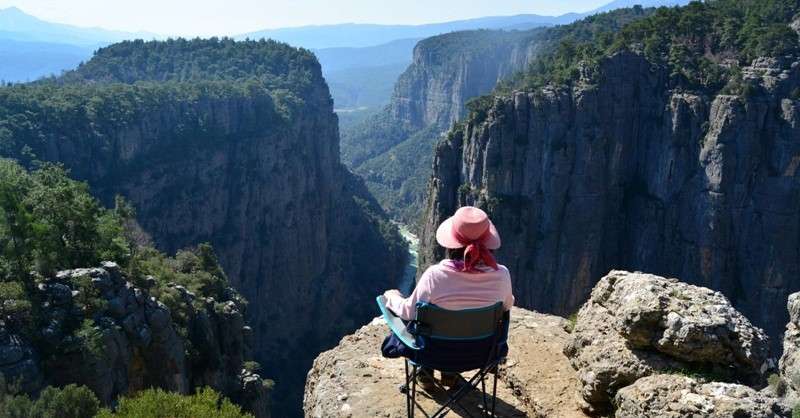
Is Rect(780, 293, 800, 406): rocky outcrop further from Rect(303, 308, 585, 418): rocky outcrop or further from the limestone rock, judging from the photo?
the limestone rock

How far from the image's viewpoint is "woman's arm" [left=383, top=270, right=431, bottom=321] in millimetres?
7648

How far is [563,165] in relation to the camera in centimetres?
6059

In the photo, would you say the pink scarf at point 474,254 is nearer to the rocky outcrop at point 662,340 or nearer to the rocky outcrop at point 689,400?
the rocky outcrop at point 689,400

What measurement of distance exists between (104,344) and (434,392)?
17.0m

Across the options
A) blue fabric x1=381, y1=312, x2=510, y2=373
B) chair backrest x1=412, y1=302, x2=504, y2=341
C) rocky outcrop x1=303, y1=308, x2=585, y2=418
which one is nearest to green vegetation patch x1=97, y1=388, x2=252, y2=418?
rocky outcrop x1=303, y1=308, x2=585, y2=418

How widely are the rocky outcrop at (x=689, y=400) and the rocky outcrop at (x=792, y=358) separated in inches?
155

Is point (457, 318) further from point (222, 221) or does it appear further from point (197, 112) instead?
point (197, 112)

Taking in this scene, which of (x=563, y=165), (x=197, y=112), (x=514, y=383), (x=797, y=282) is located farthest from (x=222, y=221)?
(x=514, y=383)

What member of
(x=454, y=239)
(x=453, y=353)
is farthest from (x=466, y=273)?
(x=453, y=353)

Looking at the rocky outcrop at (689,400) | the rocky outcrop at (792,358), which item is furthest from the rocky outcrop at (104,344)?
the rocky outcrop at (792,358)

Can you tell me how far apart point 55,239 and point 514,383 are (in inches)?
899

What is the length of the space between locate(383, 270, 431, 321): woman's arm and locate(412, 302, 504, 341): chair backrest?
0.12 metres

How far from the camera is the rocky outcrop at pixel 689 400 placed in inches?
262

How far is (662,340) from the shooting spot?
834 cm
